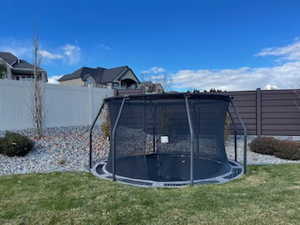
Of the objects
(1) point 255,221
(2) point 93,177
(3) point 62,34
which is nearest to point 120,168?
(2) point 93,177

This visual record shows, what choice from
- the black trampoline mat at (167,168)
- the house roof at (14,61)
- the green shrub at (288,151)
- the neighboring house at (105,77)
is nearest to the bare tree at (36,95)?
the black trampoline mat at (167,168)

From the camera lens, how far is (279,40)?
29.3 ft

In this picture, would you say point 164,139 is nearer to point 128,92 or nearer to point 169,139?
point 169,139

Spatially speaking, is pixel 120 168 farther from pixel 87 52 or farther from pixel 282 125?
pixel 87 52

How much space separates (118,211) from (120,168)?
153cm

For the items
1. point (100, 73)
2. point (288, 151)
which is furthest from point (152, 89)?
point (100, 73)

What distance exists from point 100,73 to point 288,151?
22855mm

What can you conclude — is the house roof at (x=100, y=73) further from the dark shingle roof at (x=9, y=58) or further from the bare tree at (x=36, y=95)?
the bare tree at (x=36, y=95)


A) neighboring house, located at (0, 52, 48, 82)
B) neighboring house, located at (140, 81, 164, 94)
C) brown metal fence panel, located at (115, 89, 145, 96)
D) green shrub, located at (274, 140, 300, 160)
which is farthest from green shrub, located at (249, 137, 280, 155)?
neighboring house, located at (0, 52, 48, 82)

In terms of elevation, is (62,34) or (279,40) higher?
(62,34)

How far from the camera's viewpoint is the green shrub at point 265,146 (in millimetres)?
5282

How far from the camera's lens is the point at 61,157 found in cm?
494

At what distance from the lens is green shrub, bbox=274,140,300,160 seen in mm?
4816

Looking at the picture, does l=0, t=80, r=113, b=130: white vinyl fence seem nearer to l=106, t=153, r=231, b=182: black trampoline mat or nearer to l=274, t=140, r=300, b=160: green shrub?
l=106, t=153, r=231, b=182: black trampoline mat
